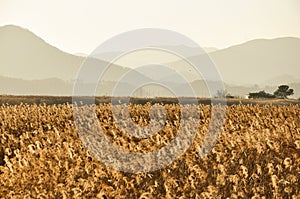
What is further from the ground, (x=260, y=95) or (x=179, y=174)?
(x=260, y=95)

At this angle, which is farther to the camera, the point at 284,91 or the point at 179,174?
the point at 284,91

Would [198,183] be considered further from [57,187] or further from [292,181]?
[57,187]

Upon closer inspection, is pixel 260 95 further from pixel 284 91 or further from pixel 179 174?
pixel 179 174

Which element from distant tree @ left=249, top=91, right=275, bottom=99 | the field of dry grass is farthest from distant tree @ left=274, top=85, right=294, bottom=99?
the field of dry grass

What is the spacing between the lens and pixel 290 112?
72.8ft

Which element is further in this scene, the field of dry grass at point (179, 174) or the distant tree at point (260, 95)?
the distant tree at point (260, 95)

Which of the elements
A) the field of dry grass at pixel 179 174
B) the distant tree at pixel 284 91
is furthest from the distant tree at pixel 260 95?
the field of dry grass at pixel 179 174

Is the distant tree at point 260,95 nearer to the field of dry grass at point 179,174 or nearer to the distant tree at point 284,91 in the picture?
the distant tree at point 284,91

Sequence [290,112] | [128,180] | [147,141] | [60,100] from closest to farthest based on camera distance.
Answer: [128,180]
[147,141]
[290,112]
[60,100]

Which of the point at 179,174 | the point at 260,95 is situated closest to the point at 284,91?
the point at 260,95

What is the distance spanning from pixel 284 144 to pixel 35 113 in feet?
44.3

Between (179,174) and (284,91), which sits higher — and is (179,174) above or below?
below

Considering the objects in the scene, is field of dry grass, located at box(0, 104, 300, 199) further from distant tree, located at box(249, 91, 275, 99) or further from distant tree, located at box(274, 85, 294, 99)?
distant tree, located at box(274, 85, 294, 99)

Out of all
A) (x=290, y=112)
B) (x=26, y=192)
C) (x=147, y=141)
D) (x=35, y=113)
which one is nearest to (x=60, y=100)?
(x=35, y=113)
